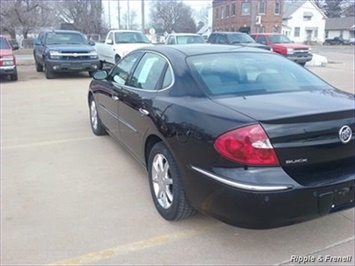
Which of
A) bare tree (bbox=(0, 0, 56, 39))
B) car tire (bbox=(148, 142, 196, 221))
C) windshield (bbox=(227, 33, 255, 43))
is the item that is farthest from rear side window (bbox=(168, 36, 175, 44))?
bare tree (bbox=(0, 0, 56, 39))

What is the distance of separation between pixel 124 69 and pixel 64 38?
11263 mm

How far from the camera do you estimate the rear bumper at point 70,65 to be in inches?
542

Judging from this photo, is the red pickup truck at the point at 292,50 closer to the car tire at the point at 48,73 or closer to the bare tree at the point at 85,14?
the car tire at the point at 48,73

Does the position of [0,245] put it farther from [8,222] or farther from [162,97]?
[162,97]

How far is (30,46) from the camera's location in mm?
39188

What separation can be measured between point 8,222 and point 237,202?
84.4 inches

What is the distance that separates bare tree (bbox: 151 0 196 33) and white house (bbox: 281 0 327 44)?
72.4 feet

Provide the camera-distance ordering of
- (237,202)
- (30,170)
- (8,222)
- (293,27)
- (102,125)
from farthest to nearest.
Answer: (293,27)
(102,125)
(30,170)
(8,222)
(237,202)

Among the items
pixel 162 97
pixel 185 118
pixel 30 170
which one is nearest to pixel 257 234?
pixel 185 118

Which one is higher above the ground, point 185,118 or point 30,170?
Result: point 185,118

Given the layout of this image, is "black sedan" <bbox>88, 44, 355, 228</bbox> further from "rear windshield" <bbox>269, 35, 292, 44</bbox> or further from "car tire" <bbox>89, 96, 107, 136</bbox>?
"rear windshield" <bbox>269, 35, 292, 44</bbox>

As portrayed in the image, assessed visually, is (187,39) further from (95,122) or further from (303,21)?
(303,21)

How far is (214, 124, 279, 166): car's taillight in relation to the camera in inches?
100

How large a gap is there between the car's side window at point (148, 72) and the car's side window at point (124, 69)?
236mm
